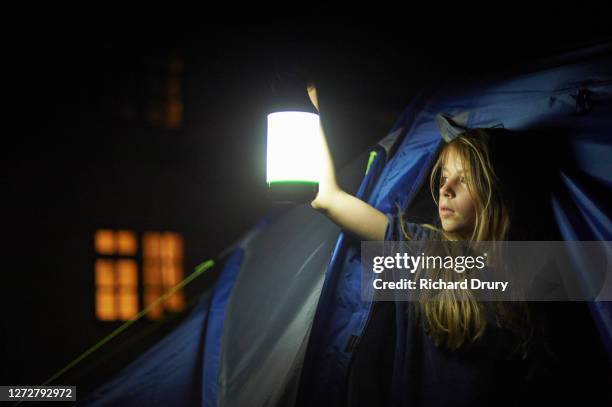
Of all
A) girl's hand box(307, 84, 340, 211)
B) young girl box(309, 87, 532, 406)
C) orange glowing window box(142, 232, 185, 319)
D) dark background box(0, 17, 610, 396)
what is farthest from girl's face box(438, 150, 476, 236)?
orange glowing window box(142, 232, 185, 319)

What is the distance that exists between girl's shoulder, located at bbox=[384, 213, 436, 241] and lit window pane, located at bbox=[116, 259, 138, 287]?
18.2 ft

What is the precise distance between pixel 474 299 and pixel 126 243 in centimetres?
578

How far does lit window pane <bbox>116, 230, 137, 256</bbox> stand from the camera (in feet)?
22.4

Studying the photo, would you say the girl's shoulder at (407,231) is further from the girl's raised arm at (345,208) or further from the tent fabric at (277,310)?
the tent fabric at (277,310)

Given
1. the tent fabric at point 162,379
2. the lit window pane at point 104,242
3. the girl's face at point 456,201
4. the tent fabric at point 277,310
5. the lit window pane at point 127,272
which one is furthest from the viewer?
the lit window pane at point 127,272

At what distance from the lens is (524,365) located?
5.85 ft

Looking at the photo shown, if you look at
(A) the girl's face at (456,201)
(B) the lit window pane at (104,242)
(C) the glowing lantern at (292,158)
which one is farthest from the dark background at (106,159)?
(C) the glowing lantern at (292,158)

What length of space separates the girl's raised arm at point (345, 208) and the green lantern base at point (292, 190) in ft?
0.89

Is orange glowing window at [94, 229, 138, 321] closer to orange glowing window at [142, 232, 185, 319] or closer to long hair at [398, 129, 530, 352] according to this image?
orange glowing window at [142, 232, 185, 319]

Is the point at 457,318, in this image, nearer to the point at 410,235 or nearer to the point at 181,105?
the point at 410,235

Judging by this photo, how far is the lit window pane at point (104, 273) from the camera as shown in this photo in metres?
6.74

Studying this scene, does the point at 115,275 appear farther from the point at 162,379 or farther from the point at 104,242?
the point at 162,379

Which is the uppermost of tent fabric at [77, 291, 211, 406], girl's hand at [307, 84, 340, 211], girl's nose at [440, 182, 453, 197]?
girl's hand at [307, 84, 340, 211]

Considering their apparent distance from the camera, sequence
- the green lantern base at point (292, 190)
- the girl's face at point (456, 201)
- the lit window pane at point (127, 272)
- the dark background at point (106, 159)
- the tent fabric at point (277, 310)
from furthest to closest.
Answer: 1. the lit window pane at point (127, 272)
2. the dark background at point (106, 159)
3. the tent fabric at point (277, 310)
4. the girl's face at point (456, 201)
5. the green lantern base at point (292, 190)
